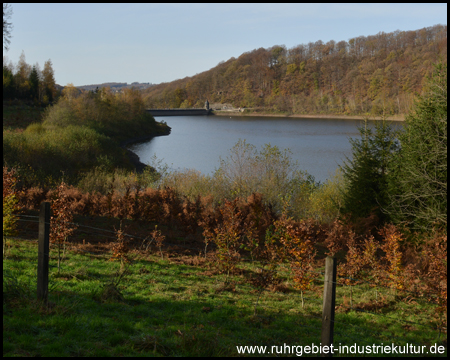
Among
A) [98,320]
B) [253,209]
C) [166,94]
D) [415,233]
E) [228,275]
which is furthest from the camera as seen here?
[166,94]

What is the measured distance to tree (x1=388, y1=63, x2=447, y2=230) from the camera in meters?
13.2

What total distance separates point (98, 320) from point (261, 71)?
196579mm

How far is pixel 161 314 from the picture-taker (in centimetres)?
620

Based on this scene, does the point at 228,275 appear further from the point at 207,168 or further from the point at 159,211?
the point at 207,168

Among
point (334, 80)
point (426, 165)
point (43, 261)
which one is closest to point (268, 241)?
point (426, 165)

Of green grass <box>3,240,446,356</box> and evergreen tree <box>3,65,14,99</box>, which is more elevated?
evergreen tree <box>3,65,14,99</box>

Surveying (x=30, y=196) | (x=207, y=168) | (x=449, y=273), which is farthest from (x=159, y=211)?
(x=207, y=168)

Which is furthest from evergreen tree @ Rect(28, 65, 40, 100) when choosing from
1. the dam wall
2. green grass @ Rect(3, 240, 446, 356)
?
green grass @ Rect(3, 240, 446, 356)

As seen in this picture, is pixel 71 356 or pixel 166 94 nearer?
pixel 71 356

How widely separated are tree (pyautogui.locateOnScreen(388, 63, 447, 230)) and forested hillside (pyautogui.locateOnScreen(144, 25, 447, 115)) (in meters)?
83.4

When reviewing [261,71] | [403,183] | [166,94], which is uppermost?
[261,71]

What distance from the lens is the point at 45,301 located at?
550cm

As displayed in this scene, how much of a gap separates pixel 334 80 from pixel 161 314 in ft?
540

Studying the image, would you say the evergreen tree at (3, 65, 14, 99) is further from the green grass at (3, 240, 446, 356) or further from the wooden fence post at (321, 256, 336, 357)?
the wooden fence post at (321, 256, 336, 357)
